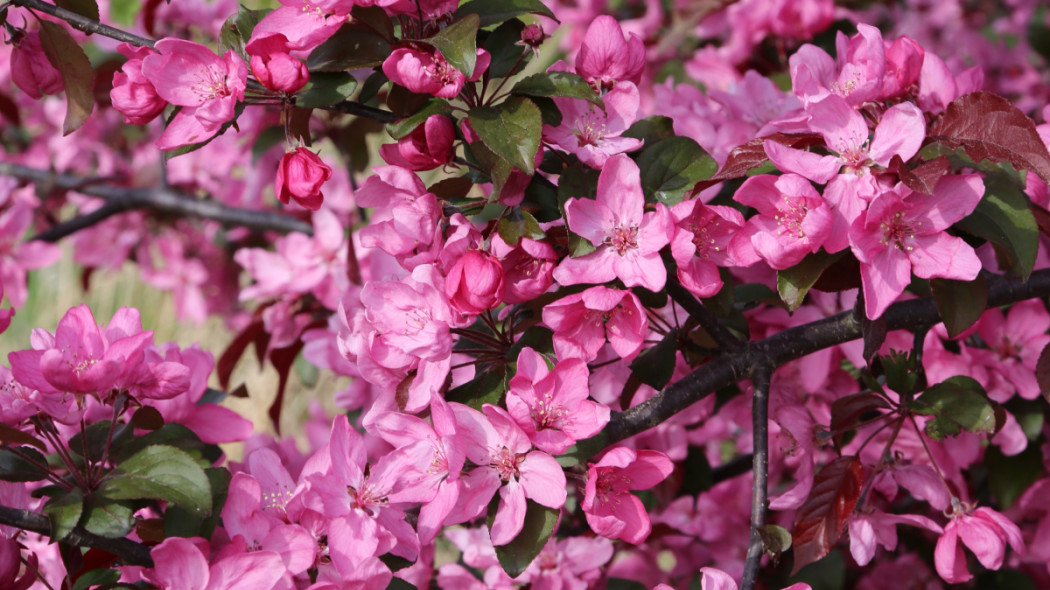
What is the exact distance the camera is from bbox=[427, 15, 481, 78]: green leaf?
2.40 feet

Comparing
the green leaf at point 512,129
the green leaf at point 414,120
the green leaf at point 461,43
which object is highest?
the green leaf at point 461,43

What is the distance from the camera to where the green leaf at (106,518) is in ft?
2.67

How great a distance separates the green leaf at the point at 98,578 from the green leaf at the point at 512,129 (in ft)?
1.77

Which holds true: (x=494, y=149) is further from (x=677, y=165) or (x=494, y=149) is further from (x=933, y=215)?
(x=933, y=215)

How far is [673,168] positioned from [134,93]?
1.68 ft

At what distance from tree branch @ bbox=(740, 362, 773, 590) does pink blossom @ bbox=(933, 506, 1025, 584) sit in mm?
200

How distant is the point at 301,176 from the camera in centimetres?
80

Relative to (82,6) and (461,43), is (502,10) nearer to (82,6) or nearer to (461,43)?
(461,43)

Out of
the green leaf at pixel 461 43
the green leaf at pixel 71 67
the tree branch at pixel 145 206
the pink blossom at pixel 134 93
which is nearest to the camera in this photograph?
the green leaf at pixel 461 43

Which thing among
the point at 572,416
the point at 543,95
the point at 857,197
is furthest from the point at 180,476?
the point at 857,197

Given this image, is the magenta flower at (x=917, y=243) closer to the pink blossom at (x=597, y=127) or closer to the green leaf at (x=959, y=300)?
the green leaf at (x=959, y=300)

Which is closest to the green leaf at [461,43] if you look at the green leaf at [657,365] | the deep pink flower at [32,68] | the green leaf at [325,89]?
the green leaf at [325,89]

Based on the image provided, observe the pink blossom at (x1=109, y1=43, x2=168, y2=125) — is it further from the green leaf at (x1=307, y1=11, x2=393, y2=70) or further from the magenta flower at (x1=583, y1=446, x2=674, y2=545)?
the magenta flower at (x1=583, y1=446, x2=674, y2=545)

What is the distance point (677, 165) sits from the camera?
87 cm
